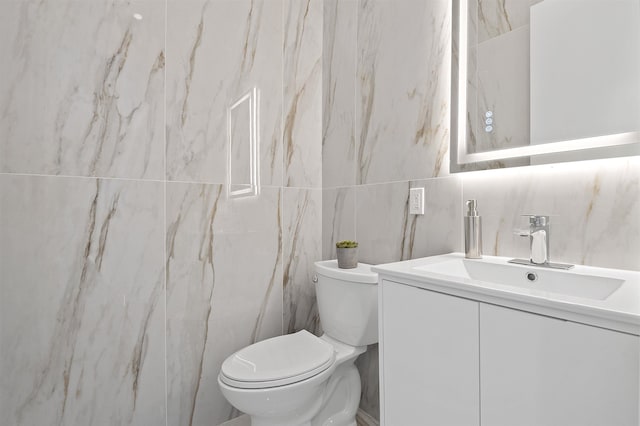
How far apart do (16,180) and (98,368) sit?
2.49 feet

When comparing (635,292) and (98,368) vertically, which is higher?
(635,292)

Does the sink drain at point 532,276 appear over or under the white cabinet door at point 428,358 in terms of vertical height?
over

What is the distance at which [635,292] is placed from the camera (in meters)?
0.66

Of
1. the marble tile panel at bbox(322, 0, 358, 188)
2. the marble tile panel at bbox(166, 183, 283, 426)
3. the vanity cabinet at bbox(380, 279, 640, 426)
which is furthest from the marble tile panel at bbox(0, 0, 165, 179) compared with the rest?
the vanity cabinet at bbox(380, 279, 640, 426)

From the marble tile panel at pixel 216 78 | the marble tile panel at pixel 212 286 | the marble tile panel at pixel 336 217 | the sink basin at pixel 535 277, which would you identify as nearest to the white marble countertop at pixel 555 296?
the sink basin at pixel 535 277

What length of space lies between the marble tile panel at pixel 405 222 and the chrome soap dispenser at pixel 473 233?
0.37ft

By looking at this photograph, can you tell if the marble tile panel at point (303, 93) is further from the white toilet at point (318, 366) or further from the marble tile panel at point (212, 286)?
the white toilet at point (318, 366)

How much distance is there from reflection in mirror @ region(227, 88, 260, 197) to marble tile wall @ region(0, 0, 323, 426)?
34 millimetres

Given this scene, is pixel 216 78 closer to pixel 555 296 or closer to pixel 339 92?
pixel 339 92

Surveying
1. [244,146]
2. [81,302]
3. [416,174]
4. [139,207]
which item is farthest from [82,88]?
[416,174]

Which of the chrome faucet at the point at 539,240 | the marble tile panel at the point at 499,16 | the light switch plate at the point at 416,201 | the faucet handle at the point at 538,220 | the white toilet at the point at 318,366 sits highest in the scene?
the marble tile panel at the point at 499,16

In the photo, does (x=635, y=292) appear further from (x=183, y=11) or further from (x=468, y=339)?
(x=183, y=11)

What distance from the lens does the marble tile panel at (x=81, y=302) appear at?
1200 millimetres

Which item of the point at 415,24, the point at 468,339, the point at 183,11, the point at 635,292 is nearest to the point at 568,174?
the point at 635,292
